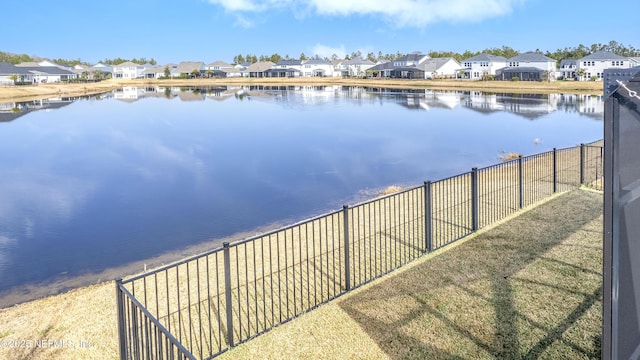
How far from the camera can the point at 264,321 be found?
7.26 m

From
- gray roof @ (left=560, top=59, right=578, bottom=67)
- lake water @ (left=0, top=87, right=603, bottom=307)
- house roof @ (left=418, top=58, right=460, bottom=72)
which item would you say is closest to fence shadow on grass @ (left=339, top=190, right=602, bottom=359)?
lake water @ (left=0, top=87, right=603, bottom=307)

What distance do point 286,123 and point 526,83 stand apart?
62.5m

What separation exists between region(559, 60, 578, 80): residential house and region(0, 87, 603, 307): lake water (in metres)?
64.4

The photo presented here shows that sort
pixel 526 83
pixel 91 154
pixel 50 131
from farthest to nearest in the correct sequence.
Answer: pixel 526 83, pixel 50 131, pixel 91 154

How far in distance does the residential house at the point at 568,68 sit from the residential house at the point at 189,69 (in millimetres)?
100886

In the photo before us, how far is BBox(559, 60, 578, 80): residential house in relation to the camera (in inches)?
4257

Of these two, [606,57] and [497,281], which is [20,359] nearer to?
[497,281]

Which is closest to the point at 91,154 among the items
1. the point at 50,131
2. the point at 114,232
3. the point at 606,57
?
the point at 50,131

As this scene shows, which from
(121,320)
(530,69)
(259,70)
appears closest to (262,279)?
(121,320)

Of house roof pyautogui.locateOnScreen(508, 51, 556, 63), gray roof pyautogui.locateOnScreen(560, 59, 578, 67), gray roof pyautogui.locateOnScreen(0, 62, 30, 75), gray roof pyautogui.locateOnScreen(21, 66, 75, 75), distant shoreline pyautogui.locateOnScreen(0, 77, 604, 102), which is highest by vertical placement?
gray roof pyautogui.locateOnScreen(21, 66, 75, 75)

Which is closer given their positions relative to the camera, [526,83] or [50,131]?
[50,131]

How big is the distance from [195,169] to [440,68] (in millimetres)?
109165

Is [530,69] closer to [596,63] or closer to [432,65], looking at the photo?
[596,63]

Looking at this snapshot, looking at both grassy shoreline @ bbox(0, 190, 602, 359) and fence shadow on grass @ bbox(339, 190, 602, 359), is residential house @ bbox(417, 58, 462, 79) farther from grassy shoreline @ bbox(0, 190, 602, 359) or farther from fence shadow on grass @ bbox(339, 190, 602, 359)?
grassy shoreline @ bbox(0, 190, 602, 359)
